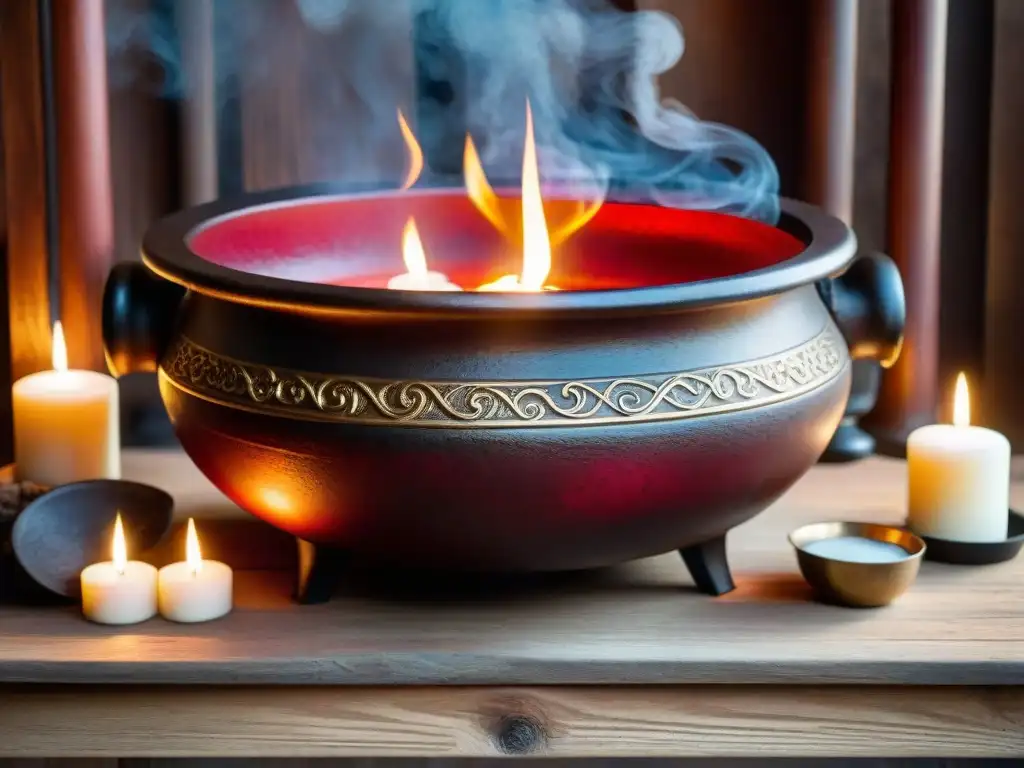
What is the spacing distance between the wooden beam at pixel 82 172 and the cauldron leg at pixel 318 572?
0.56 meters

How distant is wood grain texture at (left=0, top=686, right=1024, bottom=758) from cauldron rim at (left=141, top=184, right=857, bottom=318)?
1.01 ft

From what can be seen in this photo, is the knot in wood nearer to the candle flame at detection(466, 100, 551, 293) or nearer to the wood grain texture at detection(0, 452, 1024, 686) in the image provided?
the wood grain texture at detection(0, 452, 1024, 686)

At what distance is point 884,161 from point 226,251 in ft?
2.66

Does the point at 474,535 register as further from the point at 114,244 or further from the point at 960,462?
the point at 114,244

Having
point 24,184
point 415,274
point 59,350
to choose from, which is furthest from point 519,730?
point 24,184

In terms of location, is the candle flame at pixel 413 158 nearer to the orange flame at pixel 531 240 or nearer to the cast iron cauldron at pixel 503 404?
the orange flame at pixel 531 240

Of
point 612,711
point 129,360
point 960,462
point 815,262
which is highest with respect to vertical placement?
point 815,262

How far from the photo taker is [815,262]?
1.26 meters

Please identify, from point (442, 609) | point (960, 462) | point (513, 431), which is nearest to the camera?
point (513, 431)

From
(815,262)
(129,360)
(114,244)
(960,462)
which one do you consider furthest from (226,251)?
(960,462)

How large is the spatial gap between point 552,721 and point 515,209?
0.60 m

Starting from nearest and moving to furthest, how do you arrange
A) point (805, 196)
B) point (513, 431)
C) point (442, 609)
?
point (513, 431)
point (442, 609)
point (805, 196)

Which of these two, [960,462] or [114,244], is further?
[114,244]

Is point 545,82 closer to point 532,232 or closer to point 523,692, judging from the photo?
point 532,232
